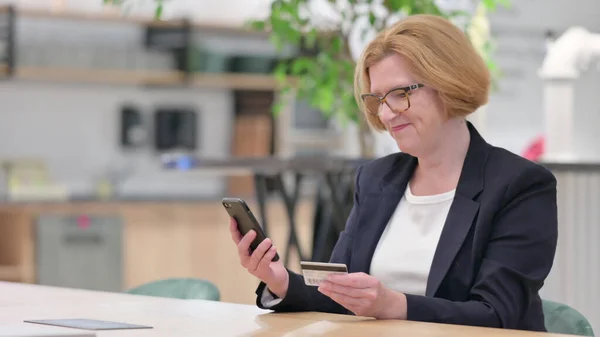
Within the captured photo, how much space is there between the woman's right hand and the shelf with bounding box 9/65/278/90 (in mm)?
5525

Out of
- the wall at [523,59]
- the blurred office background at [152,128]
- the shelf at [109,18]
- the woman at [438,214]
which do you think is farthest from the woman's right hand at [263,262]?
the shelf at [109,18]

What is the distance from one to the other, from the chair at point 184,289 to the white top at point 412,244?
48 cm

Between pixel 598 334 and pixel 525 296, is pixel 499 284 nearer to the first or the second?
pixel 525 296

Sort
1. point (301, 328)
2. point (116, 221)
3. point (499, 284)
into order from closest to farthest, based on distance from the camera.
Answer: point (301, 328) < point (499, 284) < point (116, 221)

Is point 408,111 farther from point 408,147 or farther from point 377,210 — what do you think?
point 377,210

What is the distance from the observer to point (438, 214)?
230 cm

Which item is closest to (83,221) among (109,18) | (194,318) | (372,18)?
(109,18)

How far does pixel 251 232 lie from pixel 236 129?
627 centimetres

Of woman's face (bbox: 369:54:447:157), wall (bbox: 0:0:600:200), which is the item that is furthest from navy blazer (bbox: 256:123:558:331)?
wall (bbox: 0:0:600:200)

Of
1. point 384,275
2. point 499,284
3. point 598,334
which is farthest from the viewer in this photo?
point 598,334

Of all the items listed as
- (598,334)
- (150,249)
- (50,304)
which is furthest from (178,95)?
(50,304)

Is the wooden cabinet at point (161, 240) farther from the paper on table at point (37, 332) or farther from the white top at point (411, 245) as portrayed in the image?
the paper on table at point (37, 332)

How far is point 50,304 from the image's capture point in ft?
7.79

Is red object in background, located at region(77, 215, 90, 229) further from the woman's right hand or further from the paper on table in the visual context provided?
the paper on table
